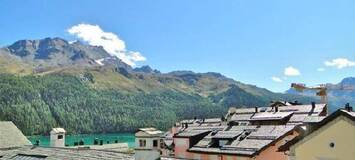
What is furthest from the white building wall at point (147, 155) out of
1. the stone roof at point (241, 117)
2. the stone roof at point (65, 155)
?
the stone roof at point (241, 117)

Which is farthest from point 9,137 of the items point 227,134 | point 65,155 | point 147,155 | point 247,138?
point 147,155

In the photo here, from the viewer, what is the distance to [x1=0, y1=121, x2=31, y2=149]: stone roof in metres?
42.8

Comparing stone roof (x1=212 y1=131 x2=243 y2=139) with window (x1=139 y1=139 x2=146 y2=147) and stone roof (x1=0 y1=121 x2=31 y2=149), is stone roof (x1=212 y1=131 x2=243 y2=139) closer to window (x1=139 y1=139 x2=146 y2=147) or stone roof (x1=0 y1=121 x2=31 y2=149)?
window (x1=139 y1=139 x2=146 y2=147)

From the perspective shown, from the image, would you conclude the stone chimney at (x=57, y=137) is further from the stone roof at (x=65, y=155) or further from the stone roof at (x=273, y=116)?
the stone roof at (x=273, y=116)

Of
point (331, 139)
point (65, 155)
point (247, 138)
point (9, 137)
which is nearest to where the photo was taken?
point (331, 139)

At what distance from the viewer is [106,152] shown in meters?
28.2

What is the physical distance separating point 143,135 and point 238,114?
33.6m

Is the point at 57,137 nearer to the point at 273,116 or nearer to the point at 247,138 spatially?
the point at 247,138

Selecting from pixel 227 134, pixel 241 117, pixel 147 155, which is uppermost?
pixel 241 117

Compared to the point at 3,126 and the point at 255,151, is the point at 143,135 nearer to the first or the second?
the point at 255,151

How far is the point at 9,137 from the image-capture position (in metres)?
44.2

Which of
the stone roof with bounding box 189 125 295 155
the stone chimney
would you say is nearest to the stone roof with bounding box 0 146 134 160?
the stone chimney

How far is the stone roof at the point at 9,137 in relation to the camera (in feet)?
141

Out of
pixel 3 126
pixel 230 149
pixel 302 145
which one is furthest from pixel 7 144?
pixel 302 145
